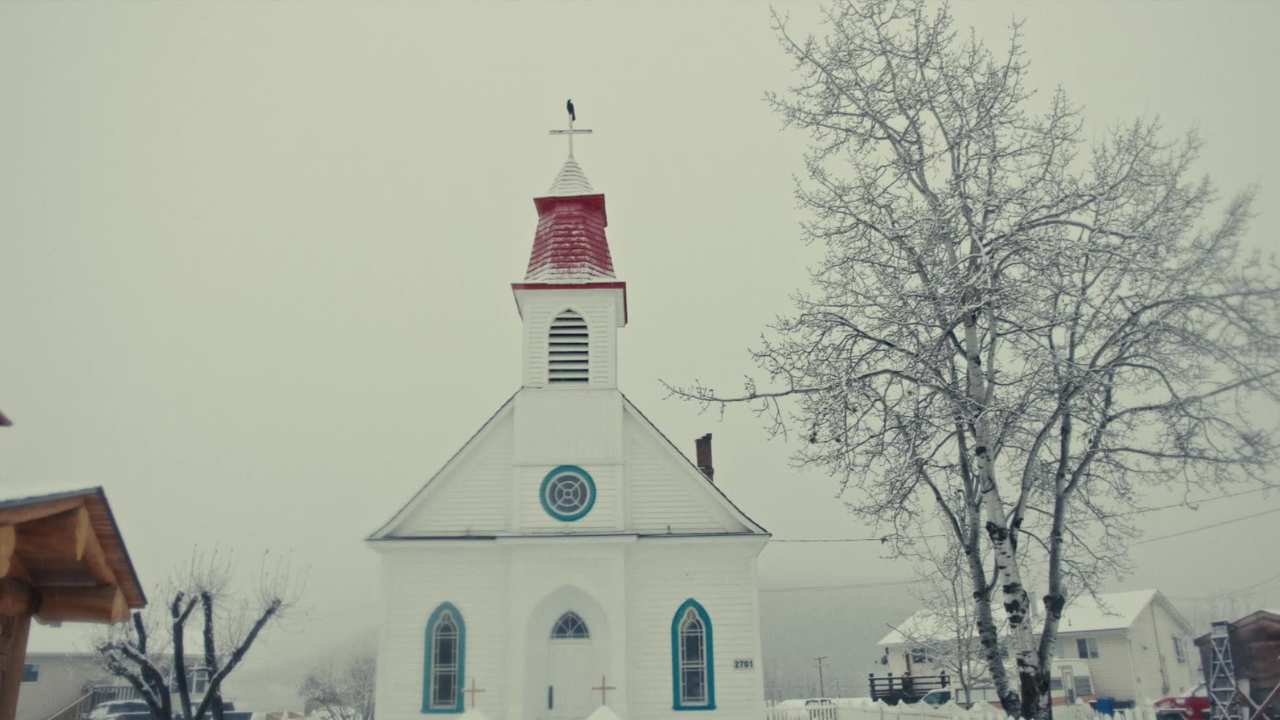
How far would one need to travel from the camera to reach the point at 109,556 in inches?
295

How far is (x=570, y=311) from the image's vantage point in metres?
21.0

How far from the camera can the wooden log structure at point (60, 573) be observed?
272 inches

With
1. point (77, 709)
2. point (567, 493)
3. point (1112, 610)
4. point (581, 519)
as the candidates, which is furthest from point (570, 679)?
point (1112, 610)

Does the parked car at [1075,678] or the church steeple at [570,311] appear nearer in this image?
the church steeple at [570,311]

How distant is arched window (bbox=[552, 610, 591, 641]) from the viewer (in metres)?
19.0

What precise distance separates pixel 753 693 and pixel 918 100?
12496mm

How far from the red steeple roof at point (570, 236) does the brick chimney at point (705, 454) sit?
18.4 ft

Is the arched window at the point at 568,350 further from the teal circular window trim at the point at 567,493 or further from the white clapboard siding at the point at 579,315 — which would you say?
the teal circular window trim at the point at 567,493

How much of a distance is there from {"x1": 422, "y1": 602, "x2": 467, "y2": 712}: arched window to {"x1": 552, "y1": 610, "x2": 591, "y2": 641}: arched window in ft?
6.44

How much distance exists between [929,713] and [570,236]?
13.5 metres

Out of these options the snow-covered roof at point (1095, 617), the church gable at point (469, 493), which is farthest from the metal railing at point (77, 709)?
the snow-covered roof at point (1095, 617)

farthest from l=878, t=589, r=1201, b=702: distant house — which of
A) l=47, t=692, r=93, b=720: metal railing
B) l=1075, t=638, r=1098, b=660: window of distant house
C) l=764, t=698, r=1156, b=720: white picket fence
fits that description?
l=47, t=692, r=93, b=720: metal railing

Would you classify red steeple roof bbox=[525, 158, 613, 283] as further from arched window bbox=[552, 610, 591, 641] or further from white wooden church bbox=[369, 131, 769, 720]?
arched window bbox=[552, 610, 591, 641]

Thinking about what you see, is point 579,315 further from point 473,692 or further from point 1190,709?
point 1190,709
